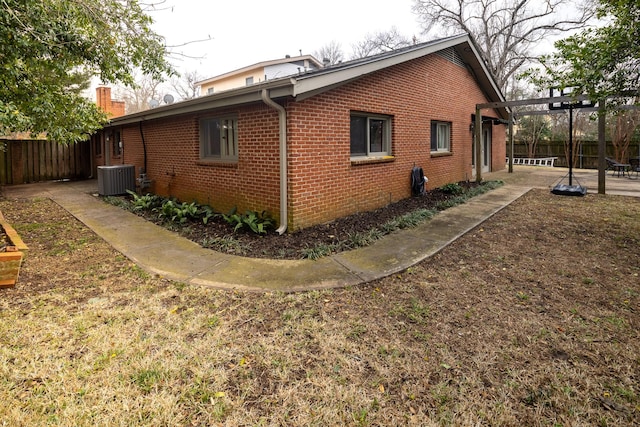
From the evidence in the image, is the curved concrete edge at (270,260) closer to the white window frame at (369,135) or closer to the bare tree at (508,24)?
the white window frame at (369,135)

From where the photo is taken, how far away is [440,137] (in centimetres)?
1192

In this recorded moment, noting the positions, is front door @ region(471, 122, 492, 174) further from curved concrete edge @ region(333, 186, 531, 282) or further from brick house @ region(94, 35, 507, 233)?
curved concrete edge @ region(333, 186, 531, 282)

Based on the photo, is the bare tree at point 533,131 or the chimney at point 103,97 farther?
the bare tree at point 533,131

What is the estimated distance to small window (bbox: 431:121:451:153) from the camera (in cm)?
1143

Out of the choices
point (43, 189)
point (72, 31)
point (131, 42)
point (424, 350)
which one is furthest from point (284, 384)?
point (43, 189)

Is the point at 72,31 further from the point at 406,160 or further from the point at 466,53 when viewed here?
the point at 466,53

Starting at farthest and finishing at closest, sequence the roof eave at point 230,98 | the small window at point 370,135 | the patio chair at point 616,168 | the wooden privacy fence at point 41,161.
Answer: the patio chair at point 616,168, the wooden privacy fence at point 41,161, the small window at point 370,135, the roof eave at point 230,98

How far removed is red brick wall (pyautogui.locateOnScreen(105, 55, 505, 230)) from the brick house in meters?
0.02

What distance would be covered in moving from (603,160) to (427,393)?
11793mm

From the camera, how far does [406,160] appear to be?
9.48 meters

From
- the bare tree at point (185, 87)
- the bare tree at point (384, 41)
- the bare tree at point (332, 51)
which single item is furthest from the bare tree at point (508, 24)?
the bare tree at point (185, 87)

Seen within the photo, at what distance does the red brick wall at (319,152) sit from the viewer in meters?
6.40

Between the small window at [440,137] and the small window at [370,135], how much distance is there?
3126mm

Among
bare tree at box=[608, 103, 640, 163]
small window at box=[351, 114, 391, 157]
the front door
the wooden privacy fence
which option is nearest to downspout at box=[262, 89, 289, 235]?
small window at box=[351, 114, 391, 157]
